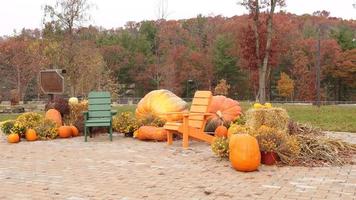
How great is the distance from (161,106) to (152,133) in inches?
47.6

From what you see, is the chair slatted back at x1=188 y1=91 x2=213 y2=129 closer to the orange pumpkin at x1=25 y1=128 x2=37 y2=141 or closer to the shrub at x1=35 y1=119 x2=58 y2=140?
the shrub at x1=35 y1=119 x2=58 y2=140

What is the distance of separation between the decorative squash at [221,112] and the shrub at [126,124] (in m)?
1.50

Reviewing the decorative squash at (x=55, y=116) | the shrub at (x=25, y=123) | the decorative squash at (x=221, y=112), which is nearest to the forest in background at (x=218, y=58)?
the decorative squash at (x=55, y=116)

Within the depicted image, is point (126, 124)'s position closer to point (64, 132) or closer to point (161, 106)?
point (161, 106)

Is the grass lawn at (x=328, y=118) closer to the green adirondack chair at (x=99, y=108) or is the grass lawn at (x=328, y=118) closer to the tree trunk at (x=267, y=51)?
the tree trunk at (x=267, y=51)

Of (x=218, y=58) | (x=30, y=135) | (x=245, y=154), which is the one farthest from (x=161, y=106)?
(x=218, y=58)

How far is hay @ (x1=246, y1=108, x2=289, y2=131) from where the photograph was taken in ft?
21.5

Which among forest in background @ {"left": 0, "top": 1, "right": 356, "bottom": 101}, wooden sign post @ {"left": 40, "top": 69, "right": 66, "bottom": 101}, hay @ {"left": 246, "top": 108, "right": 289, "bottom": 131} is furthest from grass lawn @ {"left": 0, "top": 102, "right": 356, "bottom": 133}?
forest in background @ {"left": 0, "top": 1, "right": 356, "bottom": 101}

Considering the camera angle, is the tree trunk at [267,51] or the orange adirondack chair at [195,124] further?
the tree trunk at [267,51]

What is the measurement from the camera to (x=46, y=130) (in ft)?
29.8

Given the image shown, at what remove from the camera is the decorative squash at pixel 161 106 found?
9336 millimetres

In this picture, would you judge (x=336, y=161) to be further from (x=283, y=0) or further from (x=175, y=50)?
(x=175, y=50)

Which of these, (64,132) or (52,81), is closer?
(64,132)

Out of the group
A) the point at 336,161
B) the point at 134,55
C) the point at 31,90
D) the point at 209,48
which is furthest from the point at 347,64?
the point at 336,161
